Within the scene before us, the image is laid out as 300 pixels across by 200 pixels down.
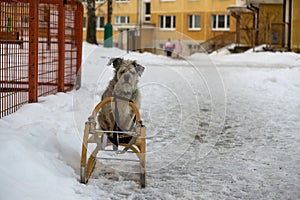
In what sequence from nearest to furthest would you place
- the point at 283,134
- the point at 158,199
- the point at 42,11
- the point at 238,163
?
the point at 158,199 < the point at 238,163 < the point at 283,134 < the point at 42,11

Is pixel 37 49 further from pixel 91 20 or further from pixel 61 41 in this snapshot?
pixel 91 20

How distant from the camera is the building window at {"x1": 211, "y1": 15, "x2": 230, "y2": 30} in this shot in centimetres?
4916


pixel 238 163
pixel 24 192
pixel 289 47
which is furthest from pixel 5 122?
pixel 289 47

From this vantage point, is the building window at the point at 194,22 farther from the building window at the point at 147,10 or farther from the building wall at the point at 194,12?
the building window at the point at 147,10

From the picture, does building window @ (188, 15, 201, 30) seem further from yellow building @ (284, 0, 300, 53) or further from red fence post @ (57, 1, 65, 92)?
red fence post @ (57, 1, 65, 92)

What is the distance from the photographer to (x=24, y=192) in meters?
4.33

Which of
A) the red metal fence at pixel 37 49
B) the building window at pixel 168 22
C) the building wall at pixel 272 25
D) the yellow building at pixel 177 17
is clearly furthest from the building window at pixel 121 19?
the red metal fence at pixel 37 49

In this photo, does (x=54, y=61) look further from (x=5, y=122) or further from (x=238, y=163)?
(x=238, y=163)

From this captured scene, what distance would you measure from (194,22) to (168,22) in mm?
3298

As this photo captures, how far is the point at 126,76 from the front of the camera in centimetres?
528

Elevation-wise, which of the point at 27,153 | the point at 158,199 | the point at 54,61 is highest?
the point at 54,61

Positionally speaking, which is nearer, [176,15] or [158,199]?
[158,199]

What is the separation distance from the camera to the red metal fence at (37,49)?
292 inches

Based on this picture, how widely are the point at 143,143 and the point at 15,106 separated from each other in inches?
115
